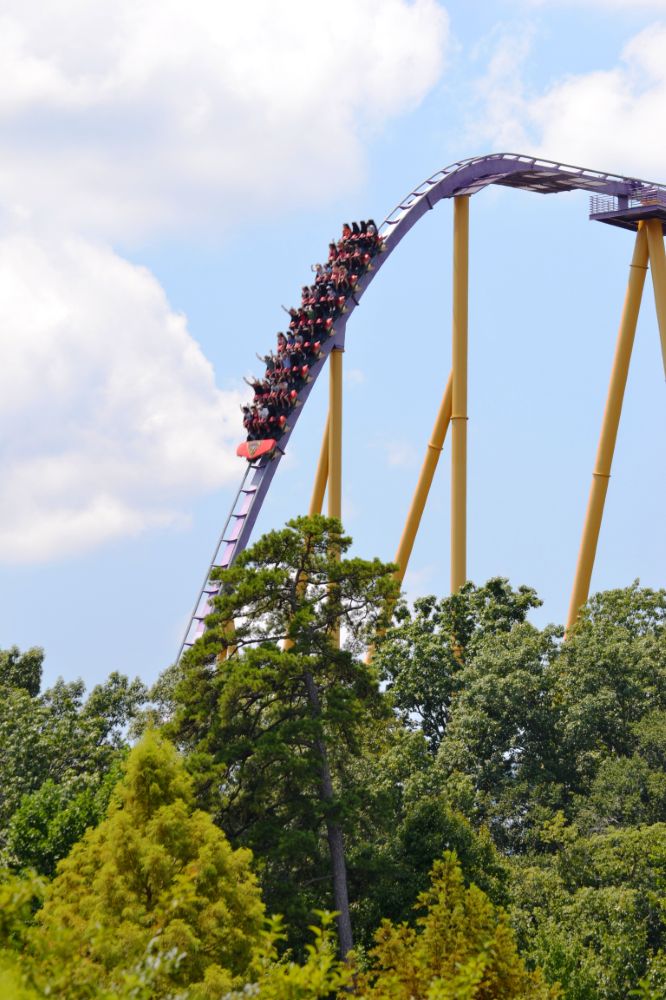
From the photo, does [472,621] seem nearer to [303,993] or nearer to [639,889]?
[639,889]

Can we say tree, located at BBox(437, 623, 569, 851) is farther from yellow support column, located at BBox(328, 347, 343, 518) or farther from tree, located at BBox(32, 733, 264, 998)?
tree, located at BBox(32, 733, 264, 998)

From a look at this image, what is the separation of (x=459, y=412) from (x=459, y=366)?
0.77 meters

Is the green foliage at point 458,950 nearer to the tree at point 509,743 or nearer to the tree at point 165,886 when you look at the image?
the tree at point 165,886

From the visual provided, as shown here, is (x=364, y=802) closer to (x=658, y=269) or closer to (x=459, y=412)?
(x=459, y=412)

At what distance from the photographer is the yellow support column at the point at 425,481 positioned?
2564cm

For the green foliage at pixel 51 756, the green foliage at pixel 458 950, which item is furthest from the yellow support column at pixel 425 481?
the green foliage at pixel 458 950

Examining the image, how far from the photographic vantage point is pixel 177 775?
1404cm

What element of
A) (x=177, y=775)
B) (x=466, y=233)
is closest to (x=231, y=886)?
(x=177, y=775)

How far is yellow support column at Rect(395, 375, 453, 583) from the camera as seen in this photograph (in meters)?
25.6

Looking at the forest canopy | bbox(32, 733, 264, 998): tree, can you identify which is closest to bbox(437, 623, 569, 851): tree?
the forest canopy

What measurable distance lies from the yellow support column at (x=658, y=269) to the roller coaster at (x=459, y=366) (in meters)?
0.02

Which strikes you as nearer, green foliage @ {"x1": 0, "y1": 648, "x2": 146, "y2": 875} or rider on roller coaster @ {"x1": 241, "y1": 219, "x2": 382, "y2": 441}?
green foliage @ {"x1": 0, "y1": 648, "x2": 146, "y2": 875}

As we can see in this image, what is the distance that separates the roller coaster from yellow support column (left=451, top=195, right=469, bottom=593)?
2cm

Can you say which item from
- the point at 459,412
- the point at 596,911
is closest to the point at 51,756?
the point at 459,412
